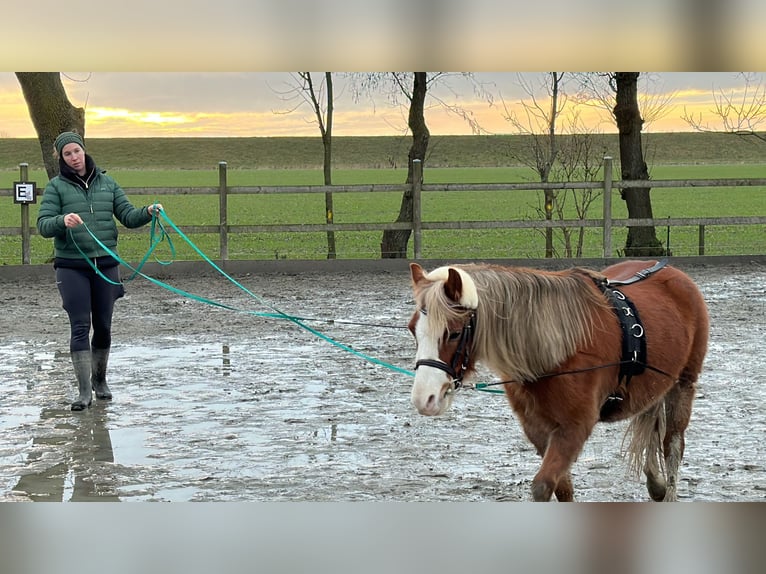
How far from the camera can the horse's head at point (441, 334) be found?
272cm

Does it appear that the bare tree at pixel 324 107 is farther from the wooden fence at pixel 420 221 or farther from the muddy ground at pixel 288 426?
the muddy ground at pixel 288 426

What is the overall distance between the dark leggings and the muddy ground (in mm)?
486

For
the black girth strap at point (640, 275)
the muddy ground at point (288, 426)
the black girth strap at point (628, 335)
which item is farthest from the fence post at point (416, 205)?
the black girth strap at point (628, 335)

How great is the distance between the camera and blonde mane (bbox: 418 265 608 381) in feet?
9.55

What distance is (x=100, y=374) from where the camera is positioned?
5.89 metres

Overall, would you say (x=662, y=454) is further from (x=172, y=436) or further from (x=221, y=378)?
(x=221, y=378)

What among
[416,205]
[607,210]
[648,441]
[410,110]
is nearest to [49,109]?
[416,205]

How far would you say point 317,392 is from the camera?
6.14m

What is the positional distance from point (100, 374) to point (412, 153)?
374 inches

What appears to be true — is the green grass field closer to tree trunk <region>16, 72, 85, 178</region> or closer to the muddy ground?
tree trunk <region>16, 72, 85, 178</region>

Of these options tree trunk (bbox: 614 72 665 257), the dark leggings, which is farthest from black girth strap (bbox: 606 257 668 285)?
tree trunk (bbox: 614 72 665 257)

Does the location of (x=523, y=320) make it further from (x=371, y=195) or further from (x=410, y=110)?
(x=371, y=195)

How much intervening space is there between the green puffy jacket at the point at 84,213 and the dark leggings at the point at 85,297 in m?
0.12

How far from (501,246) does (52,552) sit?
16873 mm
